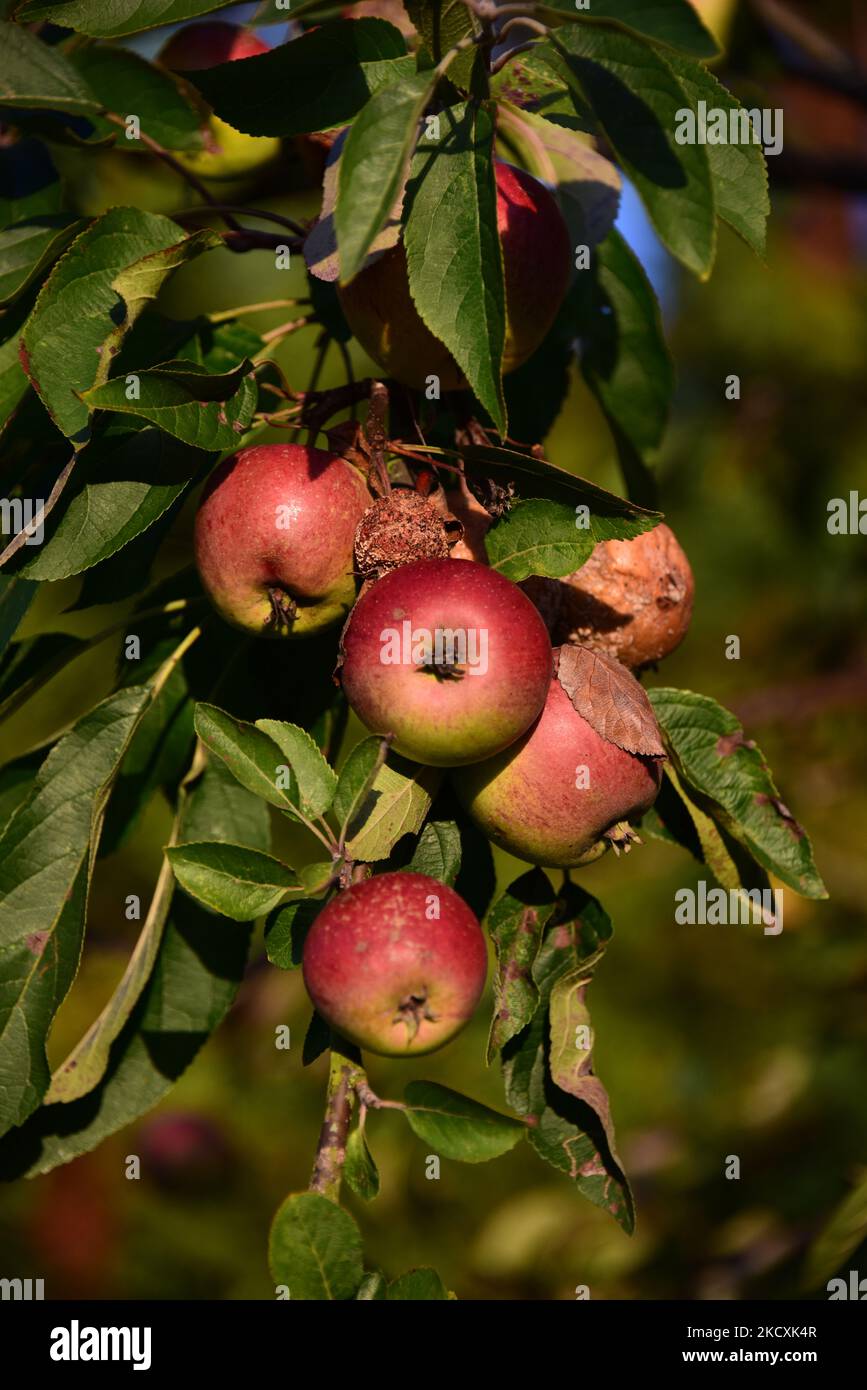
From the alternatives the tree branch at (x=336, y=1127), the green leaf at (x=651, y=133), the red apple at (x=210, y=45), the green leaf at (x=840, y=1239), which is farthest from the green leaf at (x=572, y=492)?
the green leaf at (x=840, y=1239)

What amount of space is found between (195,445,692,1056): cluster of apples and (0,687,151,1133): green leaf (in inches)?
9.8

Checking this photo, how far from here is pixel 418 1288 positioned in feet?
3.31

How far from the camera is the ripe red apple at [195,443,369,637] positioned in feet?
3.61

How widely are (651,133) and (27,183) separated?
0.83 meters

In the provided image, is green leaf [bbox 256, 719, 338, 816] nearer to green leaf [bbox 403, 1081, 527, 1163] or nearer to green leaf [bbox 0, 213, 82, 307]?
green leaf [bbox 403, 1081, 527, 1163]

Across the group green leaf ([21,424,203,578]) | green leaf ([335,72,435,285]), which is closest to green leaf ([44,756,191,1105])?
green leaf ([21,424,203,578])

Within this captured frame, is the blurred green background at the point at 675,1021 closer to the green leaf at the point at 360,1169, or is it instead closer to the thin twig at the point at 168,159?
the thin twig at the point at 168,159

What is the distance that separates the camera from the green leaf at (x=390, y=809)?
1036 millimetres

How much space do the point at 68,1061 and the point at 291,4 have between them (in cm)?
112

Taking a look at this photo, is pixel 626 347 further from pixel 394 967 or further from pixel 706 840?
pixel 394 967

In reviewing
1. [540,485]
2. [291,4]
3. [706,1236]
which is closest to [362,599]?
[540,485]

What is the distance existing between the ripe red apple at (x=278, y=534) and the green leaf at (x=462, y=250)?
0.19 m

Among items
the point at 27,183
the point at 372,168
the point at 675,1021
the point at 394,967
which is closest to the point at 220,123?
the point at 27,183
